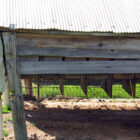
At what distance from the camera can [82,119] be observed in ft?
20.8

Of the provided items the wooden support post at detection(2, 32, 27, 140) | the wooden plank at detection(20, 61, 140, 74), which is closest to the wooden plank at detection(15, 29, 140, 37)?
the wooden support post at detection(2, 32, 27, 140)

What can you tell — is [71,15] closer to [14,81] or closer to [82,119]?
[14,81]

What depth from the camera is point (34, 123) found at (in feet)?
19.8

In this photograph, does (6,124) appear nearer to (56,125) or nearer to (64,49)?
(56,125)

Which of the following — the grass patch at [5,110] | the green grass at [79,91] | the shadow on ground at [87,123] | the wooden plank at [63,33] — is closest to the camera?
the wooden plank at [63,33]

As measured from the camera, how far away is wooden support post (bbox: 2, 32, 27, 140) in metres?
3.91

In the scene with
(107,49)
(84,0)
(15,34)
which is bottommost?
(107,49)

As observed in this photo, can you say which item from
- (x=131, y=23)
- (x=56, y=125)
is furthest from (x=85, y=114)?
(x=131, y=23)

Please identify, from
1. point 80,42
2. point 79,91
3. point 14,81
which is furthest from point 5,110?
point 80,42

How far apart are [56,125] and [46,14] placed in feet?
10.4

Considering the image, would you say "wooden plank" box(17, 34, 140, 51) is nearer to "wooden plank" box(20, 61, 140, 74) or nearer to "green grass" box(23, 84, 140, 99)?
"wooden plank" box(20, 61, 140, 74)

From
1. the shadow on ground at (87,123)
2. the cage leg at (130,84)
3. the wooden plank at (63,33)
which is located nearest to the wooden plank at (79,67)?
the wooden plank at (63,33)

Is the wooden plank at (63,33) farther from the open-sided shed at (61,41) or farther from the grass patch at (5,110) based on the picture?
the grass patch at (5,110)

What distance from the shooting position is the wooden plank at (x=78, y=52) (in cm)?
403
